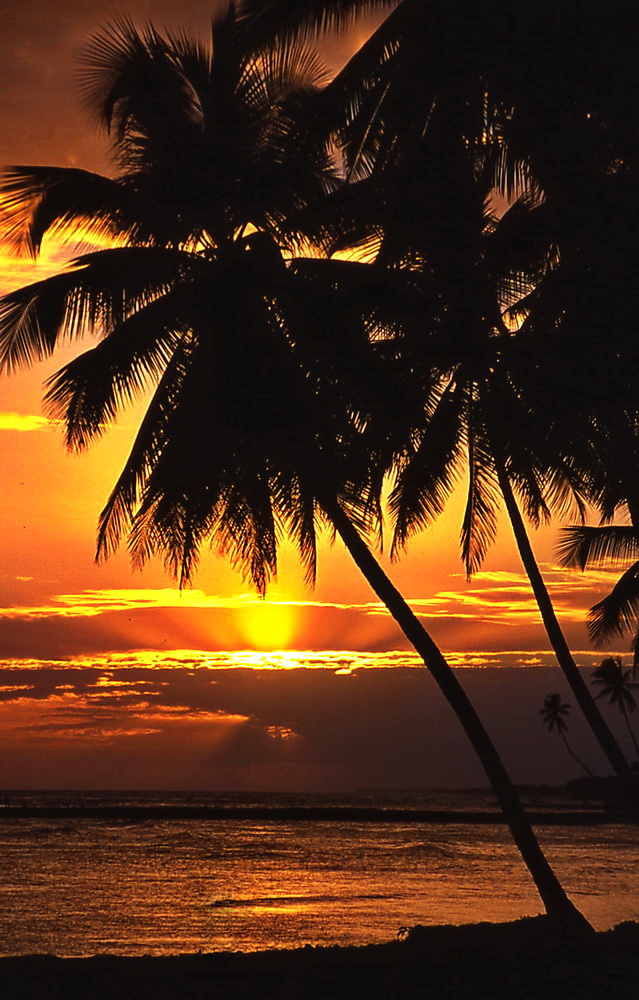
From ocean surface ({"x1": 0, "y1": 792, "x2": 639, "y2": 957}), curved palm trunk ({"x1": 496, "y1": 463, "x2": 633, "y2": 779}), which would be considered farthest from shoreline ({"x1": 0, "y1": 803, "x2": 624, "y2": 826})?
curved palm trunk ({"x1": 496, "y1": 463, "x2": 633, "y2": 779})

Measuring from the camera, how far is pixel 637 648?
22.4 m

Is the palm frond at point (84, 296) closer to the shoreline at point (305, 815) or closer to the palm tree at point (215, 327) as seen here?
the palm tree at point (215, 327)

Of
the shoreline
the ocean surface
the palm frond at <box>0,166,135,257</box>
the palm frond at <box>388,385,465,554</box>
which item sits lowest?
the shoreline

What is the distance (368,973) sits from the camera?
25.7ft

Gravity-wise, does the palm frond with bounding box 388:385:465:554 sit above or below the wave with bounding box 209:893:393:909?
above

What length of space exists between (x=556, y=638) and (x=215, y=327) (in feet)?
21.4

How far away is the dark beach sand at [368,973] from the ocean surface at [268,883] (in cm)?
703

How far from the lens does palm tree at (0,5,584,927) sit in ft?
34.6

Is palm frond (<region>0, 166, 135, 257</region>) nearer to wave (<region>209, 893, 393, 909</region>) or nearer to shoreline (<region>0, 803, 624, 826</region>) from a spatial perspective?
wave (<region>209, 893, 393, 909</region>)

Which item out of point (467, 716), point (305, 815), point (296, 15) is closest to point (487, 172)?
point (296, 15)

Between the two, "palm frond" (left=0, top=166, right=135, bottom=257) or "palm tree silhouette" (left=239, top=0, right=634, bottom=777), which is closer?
"palm tree silhouette" (left=239, top=0, right=634, bottom=777)

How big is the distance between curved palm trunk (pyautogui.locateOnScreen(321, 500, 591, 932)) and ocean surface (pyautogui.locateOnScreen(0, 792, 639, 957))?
4.70m

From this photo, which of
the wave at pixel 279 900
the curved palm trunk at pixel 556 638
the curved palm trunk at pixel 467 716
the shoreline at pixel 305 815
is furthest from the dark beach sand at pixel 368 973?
the shoreline at pixel 305 815

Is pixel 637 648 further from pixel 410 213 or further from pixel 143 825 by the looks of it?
pixel 143 825
